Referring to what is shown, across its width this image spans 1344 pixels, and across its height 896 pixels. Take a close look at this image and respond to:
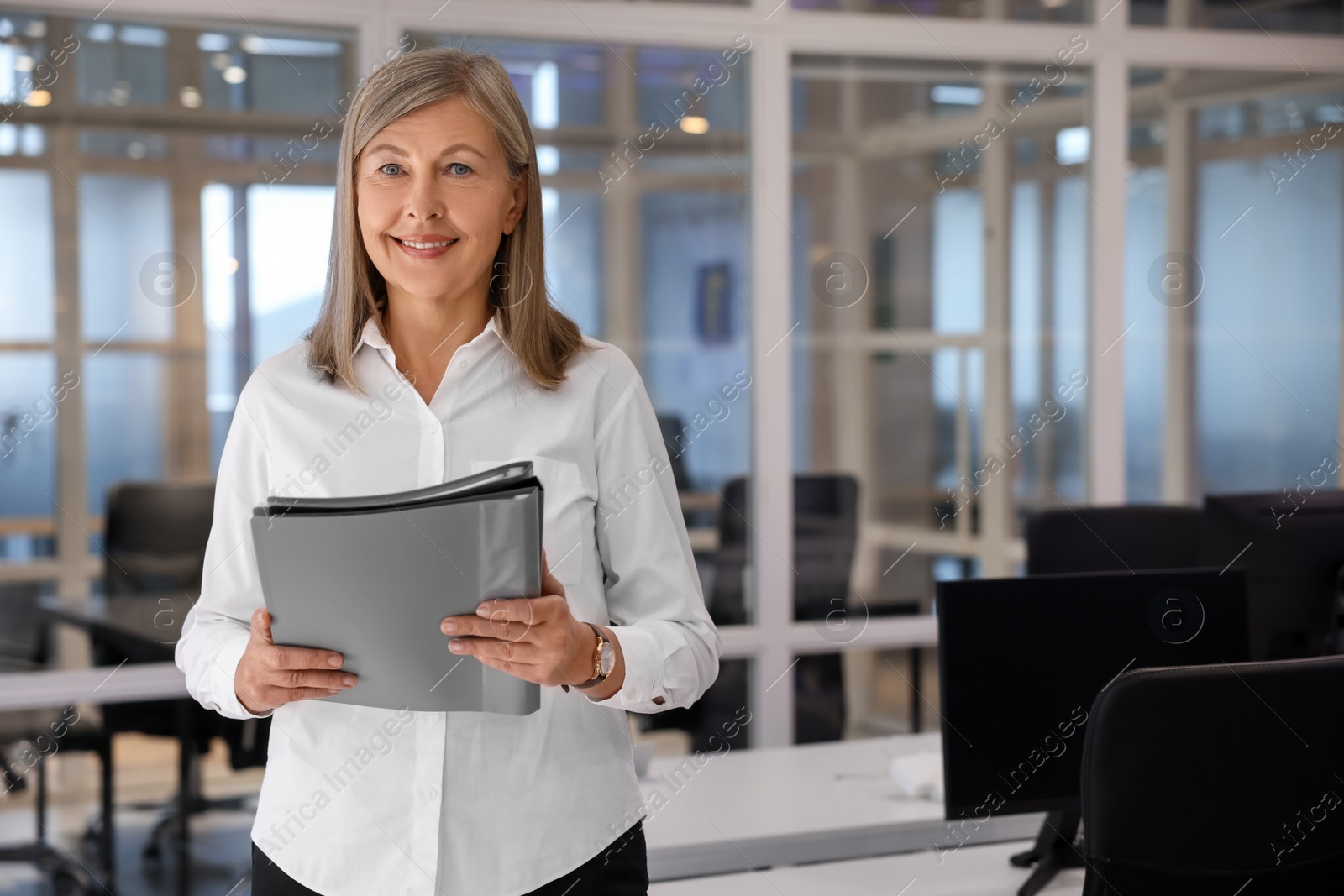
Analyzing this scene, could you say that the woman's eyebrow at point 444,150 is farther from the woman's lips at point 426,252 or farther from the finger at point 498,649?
the finger at point 498,649

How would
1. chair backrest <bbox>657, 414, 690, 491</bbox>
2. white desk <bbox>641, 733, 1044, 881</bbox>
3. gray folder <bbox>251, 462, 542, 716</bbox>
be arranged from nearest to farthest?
gray folder <bbox>251, 462, 542, 716</bbox> < white desk <bbox>641, 733, 1044, 881</bbox> < chair backrest <bbox>657, 414, 690, 491</bbox>

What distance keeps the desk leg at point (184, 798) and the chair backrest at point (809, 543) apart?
148 cm

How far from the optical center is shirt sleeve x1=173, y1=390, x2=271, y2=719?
1.32 m

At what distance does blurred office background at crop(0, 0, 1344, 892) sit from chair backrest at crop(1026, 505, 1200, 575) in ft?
2.82

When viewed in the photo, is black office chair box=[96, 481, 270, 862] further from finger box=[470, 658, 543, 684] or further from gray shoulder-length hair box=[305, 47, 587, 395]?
finger box=[470, 658, 543, 684]

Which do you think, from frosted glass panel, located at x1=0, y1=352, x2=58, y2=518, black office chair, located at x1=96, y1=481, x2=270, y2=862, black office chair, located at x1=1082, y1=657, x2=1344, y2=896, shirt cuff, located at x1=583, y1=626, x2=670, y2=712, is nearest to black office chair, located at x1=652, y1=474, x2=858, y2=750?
black office chair, located at x1=96, y1=481, x2=270, y2=862

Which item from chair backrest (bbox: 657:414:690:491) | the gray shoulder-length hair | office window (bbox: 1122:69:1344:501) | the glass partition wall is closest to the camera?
the gray shoulder-length hair

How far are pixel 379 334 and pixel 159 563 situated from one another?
→ 82.0 inches

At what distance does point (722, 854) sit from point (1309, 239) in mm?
3179

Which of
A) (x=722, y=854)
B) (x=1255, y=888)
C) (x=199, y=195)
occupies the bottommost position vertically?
(x=722, y=854)

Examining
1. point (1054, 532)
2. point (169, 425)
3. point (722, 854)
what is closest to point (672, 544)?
point (722, 854)

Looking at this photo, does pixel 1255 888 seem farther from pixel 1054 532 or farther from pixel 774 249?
pixel 774 249

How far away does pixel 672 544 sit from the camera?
4.34 ft

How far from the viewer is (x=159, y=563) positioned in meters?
3.15
